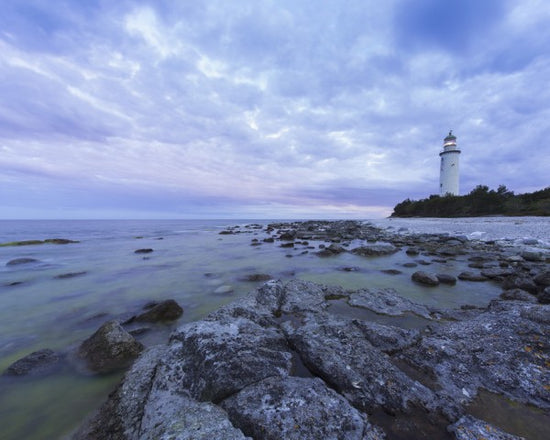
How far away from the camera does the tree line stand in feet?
150

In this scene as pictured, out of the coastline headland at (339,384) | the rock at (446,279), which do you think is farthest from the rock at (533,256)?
the coastline headland at (339,384)

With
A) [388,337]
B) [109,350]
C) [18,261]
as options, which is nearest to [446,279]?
[388,337]

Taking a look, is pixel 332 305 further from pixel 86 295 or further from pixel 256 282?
pixel 86 295

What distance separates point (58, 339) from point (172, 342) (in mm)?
3452

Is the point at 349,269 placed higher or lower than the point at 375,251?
lower

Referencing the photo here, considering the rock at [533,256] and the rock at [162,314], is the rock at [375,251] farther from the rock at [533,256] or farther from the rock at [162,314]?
the rock at [162,314]

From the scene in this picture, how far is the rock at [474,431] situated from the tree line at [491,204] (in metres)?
58.0

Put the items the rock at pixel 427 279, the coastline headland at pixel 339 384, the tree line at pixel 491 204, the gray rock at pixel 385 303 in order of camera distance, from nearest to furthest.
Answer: the coastline headland at pixel 339 384, the gray rock at pixel 385 303, the rock at pixel 427 279, the tree line at pixel 491 204

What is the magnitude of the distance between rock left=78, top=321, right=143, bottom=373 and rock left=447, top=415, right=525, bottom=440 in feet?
15.6

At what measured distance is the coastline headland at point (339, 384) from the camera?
91.0 inches

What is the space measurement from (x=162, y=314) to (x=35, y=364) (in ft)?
7.46

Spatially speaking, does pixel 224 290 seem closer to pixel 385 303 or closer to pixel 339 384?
pixel 385 303

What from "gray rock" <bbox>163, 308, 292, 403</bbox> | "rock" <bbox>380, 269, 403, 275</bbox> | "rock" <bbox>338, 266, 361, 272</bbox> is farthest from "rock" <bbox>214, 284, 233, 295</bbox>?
"rock" <bbox>380, 269, 403, 275</bbox>

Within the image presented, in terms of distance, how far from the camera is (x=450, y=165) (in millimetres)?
62906
